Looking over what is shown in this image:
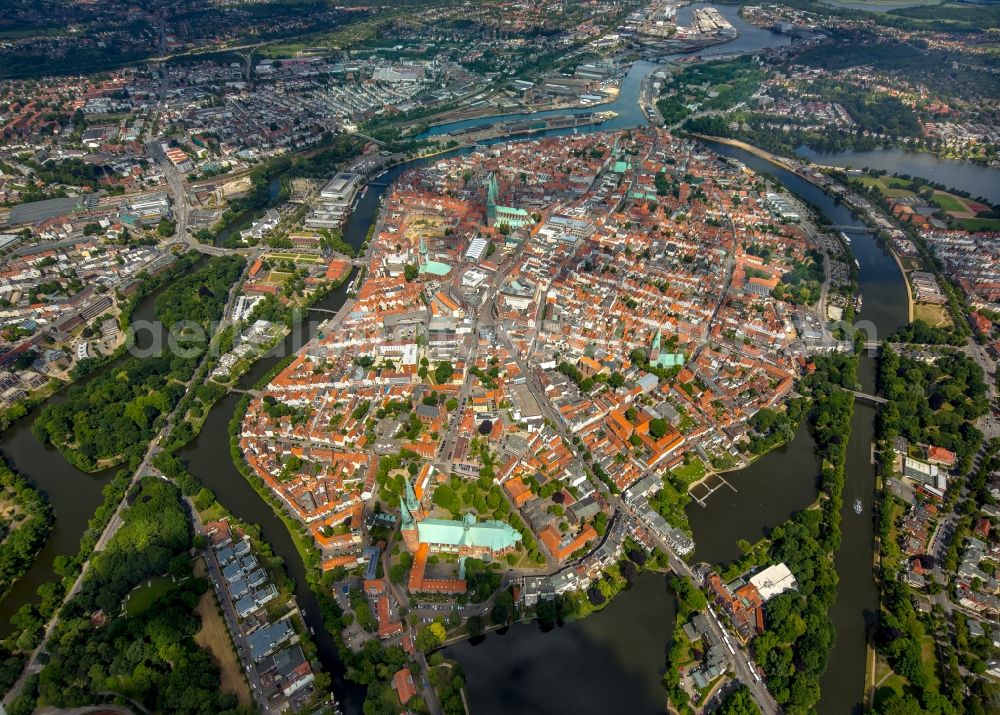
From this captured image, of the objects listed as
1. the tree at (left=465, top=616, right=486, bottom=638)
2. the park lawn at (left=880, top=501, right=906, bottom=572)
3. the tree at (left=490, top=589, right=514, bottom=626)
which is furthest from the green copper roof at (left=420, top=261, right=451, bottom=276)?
the park lawn at (left=880, top=501, right=906, bottom=572)

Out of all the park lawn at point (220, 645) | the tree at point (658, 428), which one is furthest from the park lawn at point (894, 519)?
the park lawn at point (220, 645)

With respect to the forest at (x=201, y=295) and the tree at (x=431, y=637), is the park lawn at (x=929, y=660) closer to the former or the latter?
the tree at (x=431, y=637)

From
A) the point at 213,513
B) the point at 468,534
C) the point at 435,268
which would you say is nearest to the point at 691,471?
the point at 468,534

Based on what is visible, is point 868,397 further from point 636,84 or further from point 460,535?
point 636,84

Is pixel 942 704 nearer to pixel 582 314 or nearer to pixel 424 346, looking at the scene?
pixel 582 314

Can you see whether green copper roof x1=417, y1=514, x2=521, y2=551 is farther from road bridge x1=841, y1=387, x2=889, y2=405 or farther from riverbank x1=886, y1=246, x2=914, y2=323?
riverbank x1=886, y1=246, x2=914, y2=323
